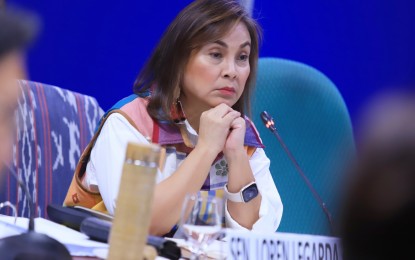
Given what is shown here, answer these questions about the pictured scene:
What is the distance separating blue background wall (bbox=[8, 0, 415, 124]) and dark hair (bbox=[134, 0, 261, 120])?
2.30ft

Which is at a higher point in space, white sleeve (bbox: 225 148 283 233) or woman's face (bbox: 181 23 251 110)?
woman's face (bbox: 181 23 251 110)

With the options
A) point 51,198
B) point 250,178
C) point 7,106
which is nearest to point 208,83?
point 250,178

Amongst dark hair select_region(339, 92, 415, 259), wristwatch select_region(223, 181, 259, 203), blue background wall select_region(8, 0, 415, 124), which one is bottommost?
dark hair select_region(339, 92, 415, 259)

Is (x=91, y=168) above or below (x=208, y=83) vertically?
below

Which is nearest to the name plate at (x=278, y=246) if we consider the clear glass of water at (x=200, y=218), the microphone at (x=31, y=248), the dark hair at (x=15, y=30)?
the clear glass of water at (x=200, y=218)

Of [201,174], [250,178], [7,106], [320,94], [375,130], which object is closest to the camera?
[375,130]

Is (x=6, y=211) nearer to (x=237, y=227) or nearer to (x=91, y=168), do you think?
(x=91, y=168)

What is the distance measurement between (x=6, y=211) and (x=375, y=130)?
173 centimetres

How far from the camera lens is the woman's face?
206 cm

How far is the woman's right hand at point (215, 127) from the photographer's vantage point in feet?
6.43

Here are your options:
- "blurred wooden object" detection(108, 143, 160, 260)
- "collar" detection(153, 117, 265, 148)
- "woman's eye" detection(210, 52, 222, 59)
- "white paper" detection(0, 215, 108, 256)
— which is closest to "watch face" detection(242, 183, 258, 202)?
"collar" detection(153, 117, 265, 148)

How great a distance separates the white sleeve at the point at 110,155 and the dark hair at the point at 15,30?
1.18m

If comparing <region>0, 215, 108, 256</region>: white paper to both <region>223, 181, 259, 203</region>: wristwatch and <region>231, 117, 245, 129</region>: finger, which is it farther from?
<region>231, 117, 245, 129</region>: finger

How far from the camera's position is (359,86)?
3211mm
